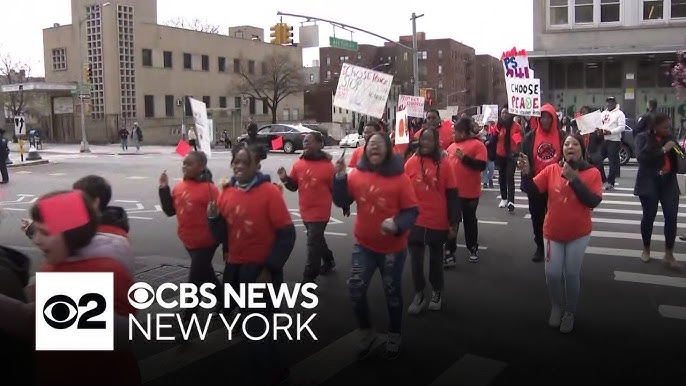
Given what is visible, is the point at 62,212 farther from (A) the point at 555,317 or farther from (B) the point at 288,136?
(B) the point at 288,136

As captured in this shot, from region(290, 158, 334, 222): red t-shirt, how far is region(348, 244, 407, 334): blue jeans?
67.4 inches

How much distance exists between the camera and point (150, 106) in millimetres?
55719

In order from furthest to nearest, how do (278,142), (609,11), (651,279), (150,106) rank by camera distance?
1. (150,106)
2. (609,11)
3. (278,142)
4. (651,279)

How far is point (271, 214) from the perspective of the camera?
4.54 meters

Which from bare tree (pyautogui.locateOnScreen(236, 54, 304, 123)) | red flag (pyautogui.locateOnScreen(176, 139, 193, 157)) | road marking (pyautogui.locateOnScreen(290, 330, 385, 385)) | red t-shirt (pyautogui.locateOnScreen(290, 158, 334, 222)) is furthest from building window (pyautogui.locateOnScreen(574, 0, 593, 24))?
bare tree (pyautogui.locateOnScreen(236, 54, 304, 123))

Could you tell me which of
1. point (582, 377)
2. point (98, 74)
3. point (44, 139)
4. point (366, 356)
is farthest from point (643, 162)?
point (44, 139)

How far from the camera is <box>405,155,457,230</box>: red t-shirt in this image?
6.01 meters

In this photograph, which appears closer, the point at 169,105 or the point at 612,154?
the point at 612,154

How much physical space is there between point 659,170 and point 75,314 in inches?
268

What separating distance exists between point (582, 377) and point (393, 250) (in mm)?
1640

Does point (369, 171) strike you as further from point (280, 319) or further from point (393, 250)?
point (280, 319)

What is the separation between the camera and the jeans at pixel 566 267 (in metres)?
5.61

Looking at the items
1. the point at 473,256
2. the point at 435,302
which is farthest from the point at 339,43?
the point at 435,302

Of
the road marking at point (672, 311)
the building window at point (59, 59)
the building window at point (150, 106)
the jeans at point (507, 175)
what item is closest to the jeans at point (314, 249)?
the road marking at point (672, 311)
